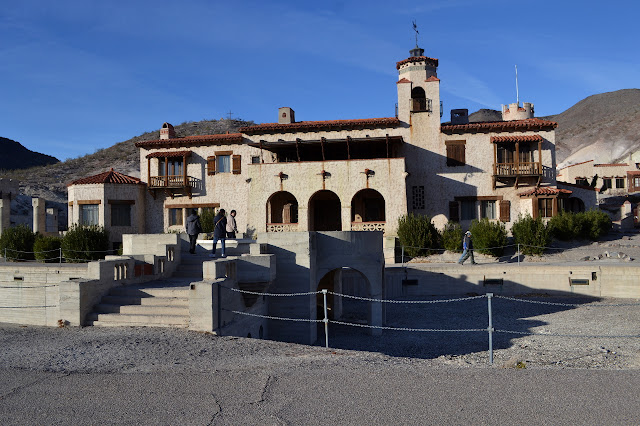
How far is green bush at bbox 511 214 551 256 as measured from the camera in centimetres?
2847

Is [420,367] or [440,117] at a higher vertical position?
[440,117]

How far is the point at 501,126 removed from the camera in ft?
109

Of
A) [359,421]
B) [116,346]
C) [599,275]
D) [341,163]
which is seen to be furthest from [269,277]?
[341,163]

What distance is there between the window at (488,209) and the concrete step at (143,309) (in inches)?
1008

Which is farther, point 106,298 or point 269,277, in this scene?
point 269,277

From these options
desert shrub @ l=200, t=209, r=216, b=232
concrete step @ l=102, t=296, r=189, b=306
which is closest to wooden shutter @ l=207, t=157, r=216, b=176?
desert shrub @ l=200, t=209, r=216, b=232

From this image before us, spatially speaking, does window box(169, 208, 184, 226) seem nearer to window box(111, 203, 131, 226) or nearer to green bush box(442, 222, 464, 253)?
window box(111, 203, 131, 226)

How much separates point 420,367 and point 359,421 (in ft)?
8.40

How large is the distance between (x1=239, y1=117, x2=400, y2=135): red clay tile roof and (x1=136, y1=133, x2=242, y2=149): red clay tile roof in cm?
108

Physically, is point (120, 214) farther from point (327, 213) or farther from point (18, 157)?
point (18, 157)

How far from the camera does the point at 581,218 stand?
102 ft

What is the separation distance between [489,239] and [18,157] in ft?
399

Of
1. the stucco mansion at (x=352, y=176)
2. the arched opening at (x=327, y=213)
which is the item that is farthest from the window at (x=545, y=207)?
the arched opening at (x=327, y=213)

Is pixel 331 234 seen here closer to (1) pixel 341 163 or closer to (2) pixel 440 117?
(1) pixel 341 163
